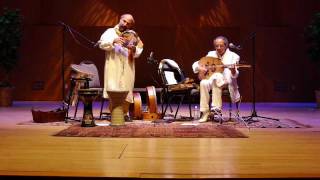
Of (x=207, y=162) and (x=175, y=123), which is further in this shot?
(x=175, y=123)

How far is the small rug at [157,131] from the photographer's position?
5630 mm

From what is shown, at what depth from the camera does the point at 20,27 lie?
10.5 metres

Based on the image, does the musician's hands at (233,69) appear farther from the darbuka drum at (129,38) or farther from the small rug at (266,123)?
the darbuka drum at (129,38)

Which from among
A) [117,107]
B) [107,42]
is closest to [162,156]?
[117,107]

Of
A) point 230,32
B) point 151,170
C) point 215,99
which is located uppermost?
point 230,32

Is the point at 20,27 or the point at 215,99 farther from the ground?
the point at 20,27

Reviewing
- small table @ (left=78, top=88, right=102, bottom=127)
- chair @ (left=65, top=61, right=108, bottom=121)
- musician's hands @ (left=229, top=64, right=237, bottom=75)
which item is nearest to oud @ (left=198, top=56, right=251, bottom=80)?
musician's hands @ (left=229, top=64, right=237, bottom=75)

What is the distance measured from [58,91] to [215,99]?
17.0ft

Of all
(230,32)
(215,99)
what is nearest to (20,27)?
(230,32)

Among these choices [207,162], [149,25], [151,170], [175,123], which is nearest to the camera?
[151,170]

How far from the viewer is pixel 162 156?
13.9ft

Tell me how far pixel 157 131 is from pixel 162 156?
1.77 m

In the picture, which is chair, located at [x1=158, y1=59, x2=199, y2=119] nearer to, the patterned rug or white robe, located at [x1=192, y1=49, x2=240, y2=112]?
white robe, located at [x1=192, y1=49, x2=240, y2=112]

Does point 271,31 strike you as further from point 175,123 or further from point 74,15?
point 175,123
